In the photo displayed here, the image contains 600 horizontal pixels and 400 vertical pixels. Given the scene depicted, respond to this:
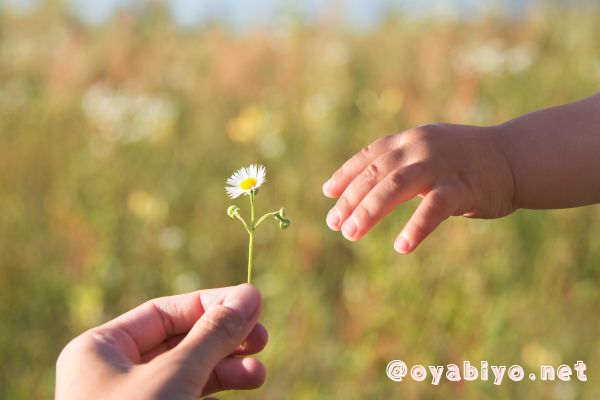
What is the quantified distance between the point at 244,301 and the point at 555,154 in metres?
0.57

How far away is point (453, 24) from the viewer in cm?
350

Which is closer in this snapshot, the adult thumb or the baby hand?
the adult thumb

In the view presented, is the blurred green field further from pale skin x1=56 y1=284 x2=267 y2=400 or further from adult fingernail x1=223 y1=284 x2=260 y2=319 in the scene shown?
adult fingernail x1=223 y1=284 x2=260 y2=319

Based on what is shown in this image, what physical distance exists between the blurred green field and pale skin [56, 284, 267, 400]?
2.66 ft

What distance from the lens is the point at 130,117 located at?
253 cm

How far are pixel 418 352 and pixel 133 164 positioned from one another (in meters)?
1.06

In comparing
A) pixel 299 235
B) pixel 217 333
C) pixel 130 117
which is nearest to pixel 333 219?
pixel 217 333

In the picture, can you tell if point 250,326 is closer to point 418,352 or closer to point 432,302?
point 418,352

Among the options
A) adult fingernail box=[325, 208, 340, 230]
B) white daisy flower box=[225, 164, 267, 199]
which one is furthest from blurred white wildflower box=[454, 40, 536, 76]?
white daisy flower box=[225, 164, 267, 199]

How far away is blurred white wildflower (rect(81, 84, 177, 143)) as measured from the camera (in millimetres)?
2436

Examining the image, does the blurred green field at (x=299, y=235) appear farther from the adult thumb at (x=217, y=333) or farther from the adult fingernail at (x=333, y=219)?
the adult thumb at (x=217, y=333)

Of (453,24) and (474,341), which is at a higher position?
(453,24)

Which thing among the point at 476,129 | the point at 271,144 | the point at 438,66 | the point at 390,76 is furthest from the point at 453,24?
the point at 476,129

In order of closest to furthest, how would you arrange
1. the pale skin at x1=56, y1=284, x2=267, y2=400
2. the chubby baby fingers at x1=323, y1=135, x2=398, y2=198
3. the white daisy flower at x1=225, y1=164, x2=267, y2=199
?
the pale skin at x1=56, y1=284, x2=267, y2=400 < the white daisy flower at x1=225, y1=164, x2=267, y2=199 < the chubby baby fingers at x1=323, y1=135, x2=398, y2=198
